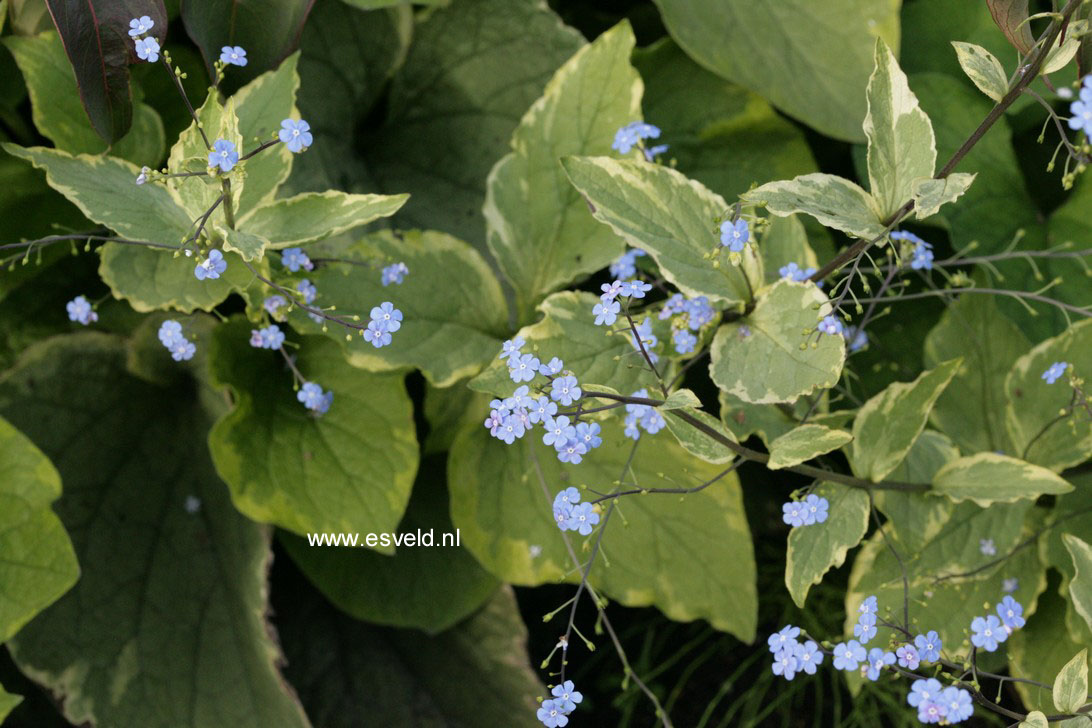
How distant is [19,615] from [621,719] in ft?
2.65

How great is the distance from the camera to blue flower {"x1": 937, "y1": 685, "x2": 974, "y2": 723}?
0.65 metres

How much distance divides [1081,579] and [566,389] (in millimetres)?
486

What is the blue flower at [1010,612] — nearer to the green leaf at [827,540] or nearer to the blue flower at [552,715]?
the green leaf at [827,540]

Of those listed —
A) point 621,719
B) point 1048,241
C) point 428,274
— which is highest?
point 428,274

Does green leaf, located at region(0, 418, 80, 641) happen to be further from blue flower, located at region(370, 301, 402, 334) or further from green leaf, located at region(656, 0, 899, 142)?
green leaf, located at region(656, 0, 899, 142)

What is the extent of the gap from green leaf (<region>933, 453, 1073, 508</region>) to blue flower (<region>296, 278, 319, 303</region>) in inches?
24.3

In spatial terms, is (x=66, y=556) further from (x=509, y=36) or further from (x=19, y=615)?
(x=509, y=36)

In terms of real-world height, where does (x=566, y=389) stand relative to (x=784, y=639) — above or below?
above

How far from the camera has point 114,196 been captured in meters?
0.87

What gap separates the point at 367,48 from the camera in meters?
1.23

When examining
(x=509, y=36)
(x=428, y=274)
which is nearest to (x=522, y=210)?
(x=428, y=274)

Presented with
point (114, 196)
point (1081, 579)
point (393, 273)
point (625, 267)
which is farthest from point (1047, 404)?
point (114, 196)

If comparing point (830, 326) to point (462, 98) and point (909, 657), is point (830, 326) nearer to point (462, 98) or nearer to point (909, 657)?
point (909, 657)

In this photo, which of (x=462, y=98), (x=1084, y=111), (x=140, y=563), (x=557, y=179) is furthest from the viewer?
(x=462, y=98)
